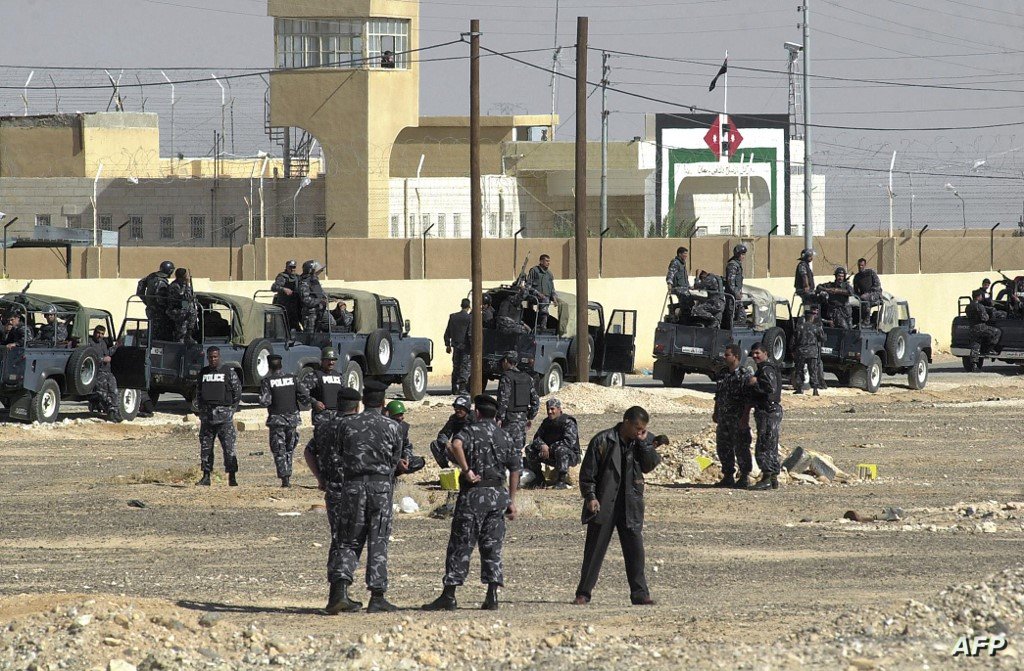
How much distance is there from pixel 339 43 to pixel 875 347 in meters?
25.8

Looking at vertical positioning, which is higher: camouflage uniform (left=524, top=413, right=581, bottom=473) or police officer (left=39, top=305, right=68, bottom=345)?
police officer (left=39, top=305, right=68, bottom=345)

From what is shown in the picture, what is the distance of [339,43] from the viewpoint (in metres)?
50.9

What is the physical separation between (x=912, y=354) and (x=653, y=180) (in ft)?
122

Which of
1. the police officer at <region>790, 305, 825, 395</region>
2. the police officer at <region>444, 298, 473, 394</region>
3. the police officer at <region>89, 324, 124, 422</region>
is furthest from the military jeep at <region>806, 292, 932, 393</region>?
the police officer at <region>89, 324, 124, 422</region>

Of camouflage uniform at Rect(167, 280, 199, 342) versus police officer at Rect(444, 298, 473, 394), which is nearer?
camouflage uniform at Rect(167, 280, 199, 342)

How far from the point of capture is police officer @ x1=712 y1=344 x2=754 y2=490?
17078 mm

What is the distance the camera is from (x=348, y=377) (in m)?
26.6

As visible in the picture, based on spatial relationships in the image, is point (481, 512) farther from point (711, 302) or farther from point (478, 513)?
point (711, 302)

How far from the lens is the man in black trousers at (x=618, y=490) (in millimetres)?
10852

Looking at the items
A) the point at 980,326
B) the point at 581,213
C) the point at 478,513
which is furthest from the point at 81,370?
the point at 980,326

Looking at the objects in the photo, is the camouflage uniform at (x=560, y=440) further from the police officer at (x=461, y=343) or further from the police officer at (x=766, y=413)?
the police officer at (x=461, y=343)

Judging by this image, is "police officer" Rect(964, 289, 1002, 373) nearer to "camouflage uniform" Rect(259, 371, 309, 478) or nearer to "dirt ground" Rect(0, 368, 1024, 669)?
"dirt ground" Rect(0, 368, 1024, 669)

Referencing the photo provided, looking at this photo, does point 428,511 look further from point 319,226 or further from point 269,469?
point 319,226

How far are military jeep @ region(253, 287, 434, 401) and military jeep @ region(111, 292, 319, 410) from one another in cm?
80
